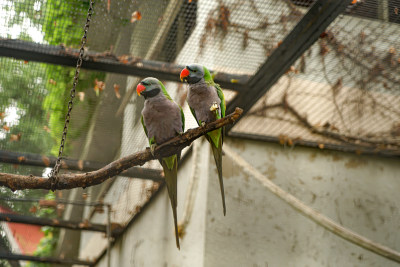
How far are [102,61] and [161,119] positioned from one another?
0.94m

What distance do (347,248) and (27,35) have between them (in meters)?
2.96

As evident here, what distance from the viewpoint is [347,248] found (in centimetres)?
343

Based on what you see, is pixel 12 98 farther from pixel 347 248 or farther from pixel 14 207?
pixel 347 248

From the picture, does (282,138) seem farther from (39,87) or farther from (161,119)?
(39,87)

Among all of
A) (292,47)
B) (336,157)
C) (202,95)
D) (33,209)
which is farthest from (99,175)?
(33,209)

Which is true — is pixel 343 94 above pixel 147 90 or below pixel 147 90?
above

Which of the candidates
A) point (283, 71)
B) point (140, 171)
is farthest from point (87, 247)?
point (283, 71)

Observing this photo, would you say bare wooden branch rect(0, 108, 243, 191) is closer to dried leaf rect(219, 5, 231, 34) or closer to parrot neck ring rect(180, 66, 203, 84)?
parrot neck ring rect(180, 66, 203, 84)

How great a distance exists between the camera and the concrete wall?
3244 millimetres

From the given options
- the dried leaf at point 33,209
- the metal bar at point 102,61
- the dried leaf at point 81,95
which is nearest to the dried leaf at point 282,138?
the metal bar at point 102,61

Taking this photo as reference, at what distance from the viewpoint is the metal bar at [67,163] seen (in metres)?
3.53

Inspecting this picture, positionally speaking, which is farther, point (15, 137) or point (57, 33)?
point (15, 137)

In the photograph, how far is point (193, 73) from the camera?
6.99 feet

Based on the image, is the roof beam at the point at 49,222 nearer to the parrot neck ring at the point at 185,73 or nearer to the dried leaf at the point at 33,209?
the dried leaf at the point at 33,209
